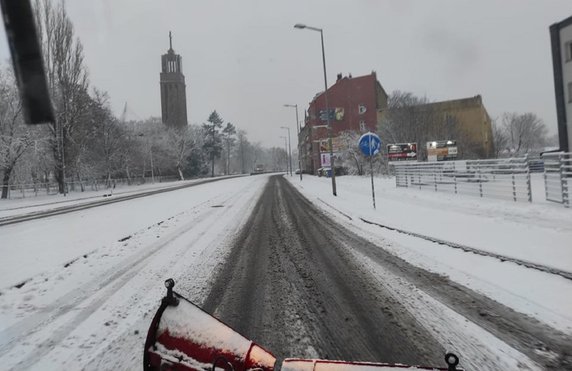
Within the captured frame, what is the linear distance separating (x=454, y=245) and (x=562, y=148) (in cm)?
3402

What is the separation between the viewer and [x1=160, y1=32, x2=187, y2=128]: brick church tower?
328 ft

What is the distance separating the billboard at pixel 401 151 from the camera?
42.2m

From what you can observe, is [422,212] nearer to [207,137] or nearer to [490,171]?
[490,171]

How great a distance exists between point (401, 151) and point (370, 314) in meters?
40.5

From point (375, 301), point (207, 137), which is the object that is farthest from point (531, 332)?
point (207, 137)

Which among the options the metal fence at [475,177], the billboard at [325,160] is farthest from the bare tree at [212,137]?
the metal fence at [475,177]

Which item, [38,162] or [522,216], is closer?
[522,216]

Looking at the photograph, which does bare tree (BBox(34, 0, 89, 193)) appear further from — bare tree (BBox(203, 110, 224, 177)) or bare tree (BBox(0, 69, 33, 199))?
bare tree (BBox(203, 110, 224, 177))

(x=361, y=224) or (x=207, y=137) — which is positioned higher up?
(x=207, y=137)

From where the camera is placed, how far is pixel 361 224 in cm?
1120

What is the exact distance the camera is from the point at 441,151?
41.8 m

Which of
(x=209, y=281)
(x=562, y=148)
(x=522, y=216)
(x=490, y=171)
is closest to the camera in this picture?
(x=209, y=281)

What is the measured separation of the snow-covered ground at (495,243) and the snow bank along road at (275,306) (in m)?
0.37

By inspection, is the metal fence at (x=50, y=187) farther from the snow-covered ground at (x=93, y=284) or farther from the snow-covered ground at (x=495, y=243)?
the snow-covered ground at (x=495, y=243)
